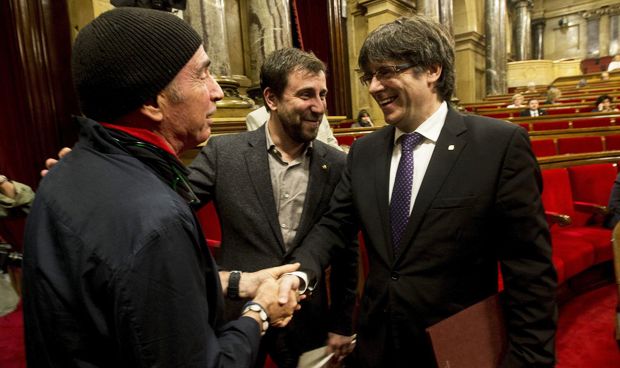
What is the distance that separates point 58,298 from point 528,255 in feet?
3.58

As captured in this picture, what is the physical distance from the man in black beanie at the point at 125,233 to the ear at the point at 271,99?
773 millimetres

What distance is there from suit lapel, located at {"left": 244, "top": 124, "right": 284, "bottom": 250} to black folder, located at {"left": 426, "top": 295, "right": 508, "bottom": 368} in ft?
2.22

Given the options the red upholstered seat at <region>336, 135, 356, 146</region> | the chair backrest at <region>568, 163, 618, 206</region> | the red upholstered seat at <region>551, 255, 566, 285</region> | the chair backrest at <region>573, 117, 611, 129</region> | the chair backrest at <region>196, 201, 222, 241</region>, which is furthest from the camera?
the chair backrest at <region>573, 117, 611, 129</region>

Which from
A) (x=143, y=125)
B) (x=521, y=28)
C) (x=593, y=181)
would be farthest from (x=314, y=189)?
(x=521, y=28)

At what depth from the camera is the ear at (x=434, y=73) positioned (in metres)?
1.28

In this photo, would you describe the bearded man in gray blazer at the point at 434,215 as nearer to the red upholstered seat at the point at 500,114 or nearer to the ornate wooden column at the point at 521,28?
the red upholstered seat at the point at 500,114

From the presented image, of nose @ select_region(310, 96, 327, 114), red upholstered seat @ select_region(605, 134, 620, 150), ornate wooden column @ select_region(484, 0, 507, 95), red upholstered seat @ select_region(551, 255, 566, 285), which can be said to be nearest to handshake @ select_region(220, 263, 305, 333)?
nose @ select_region(310, 96, 327, 114)

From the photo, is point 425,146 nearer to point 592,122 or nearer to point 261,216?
point 261,216

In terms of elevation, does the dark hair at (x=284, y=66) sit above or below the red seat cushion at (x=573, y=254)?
above

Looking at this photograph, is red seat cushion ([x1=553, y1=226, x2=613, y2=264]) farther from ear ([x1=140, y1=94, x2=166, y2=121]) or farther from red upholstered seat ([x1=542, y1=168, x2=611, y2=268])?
ear ([x1=140, y1=94, x2=166, y2=121])

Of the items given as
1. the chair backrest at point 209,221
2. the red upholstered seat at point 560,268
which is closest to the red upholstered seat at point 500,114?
the red upholstered seat at point 560,268

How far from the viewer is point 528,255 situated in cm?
109

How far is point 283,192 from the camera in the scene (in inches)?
61.9

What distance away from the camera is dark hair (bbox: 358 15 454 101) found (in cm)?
124
